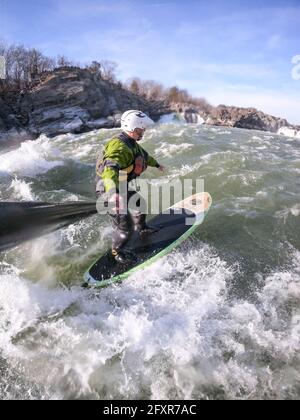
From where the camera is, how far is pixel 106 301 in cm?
500

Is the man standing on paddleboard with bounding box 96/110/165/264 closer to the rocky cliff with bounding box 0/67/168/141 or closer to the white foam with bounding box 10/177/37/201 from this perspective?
the white foam with bounding box 10/177/37/201

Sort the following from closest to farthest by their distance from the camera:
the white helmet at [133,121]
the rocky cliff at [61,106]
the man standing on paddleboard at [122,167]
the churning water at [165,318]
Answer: the churning water at [165,318] → the man standing on paddleboard at [122,167] → the white helmet at [133,121] → the rocky cliff at [61,106]

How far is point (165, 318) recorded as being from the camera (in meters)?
4.58

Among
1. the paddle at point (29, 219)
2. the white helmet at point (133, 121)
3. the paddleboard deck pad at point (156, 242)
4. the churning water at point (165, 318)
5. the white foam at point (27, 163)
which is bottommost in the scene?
the churning water at point (165, 318)

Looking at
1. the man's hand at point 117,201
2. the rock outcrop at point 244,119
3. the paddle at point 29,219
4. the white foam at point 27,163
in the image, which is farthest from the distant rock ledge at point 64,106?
the man's hand at point 117,201

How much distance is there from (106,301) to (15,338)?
4.01ft

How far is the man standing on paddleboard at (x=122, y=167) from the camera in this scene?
4.86m

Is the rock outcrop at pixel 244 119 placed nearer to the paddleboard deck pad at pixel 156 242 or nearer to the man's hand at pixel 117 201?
the paddleboard deck pad at pixel 156 242

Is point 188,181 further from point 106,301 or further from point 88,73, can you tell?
point 88,73

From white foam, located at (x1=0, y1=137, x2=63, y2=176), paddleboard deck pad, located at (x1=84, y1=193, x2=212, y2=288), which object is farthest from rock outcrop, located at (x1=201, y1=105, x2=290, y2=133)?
paddleboard deck pad, located at (x1=84, y1=193, x2=212, y2=288)

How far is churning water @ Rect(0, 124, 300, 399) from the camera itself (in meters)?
3.81

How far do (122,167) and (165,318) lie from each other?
6.91 feet

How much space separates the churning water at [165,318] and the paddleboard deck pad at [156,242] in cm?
15

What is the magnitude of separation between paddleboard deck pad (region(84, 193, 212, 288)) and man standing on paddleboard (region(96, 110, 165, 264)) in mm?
184
